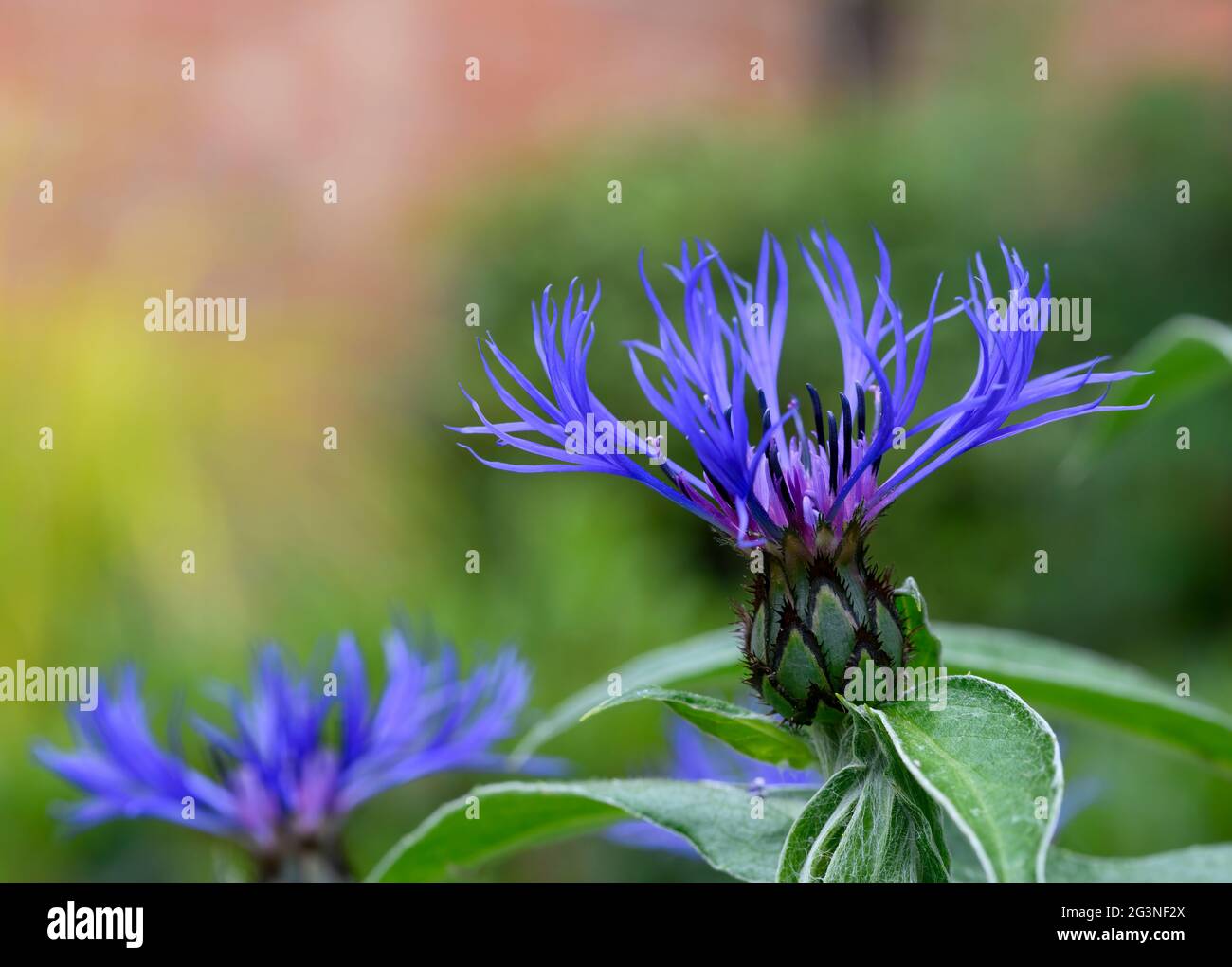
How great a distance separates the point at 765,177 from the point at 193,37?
10.5ft

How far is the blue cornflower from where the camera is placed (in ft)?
3.08

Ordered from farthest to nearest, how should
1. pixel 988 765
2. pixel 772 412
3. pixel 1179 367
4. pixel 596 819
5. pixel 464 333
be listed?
pixel 464 333 < pixel 1179 367 < pixel 596 819 < pixel 772 412 < pixel 988 765

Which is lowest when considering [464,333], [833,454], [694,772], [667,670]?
[694,772]

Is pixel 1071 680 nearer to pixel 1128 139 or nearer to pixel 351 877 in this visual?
pixel 351 877

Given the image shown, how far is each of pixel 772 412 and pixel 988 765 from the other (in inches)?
7.5

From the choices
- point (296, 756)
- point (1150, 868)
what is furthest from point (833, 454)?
point (296, 756)

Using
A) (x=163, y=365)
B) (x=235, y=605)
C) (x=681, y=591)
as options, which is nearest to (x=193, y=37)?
(x=163, y=365)

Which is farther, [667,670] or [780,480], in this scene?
[667,670]

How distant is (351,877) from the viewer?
103cm

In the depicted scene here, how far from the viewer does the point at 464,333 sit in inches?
186

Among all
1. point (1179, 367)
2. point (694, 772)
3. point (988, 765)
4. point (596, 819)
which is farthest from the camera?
point (694, 772)

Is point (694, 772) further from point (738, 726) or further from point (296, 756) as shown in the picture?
point (738, 726)

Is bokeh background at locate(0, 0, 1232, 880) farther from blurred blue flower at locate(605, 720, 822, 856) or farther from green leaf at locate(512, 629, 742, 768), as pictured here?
green leaf at locate(512, 629, 742, 768)

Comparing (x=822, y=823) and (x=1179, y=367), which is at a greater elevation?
(x=1179, y=367)
